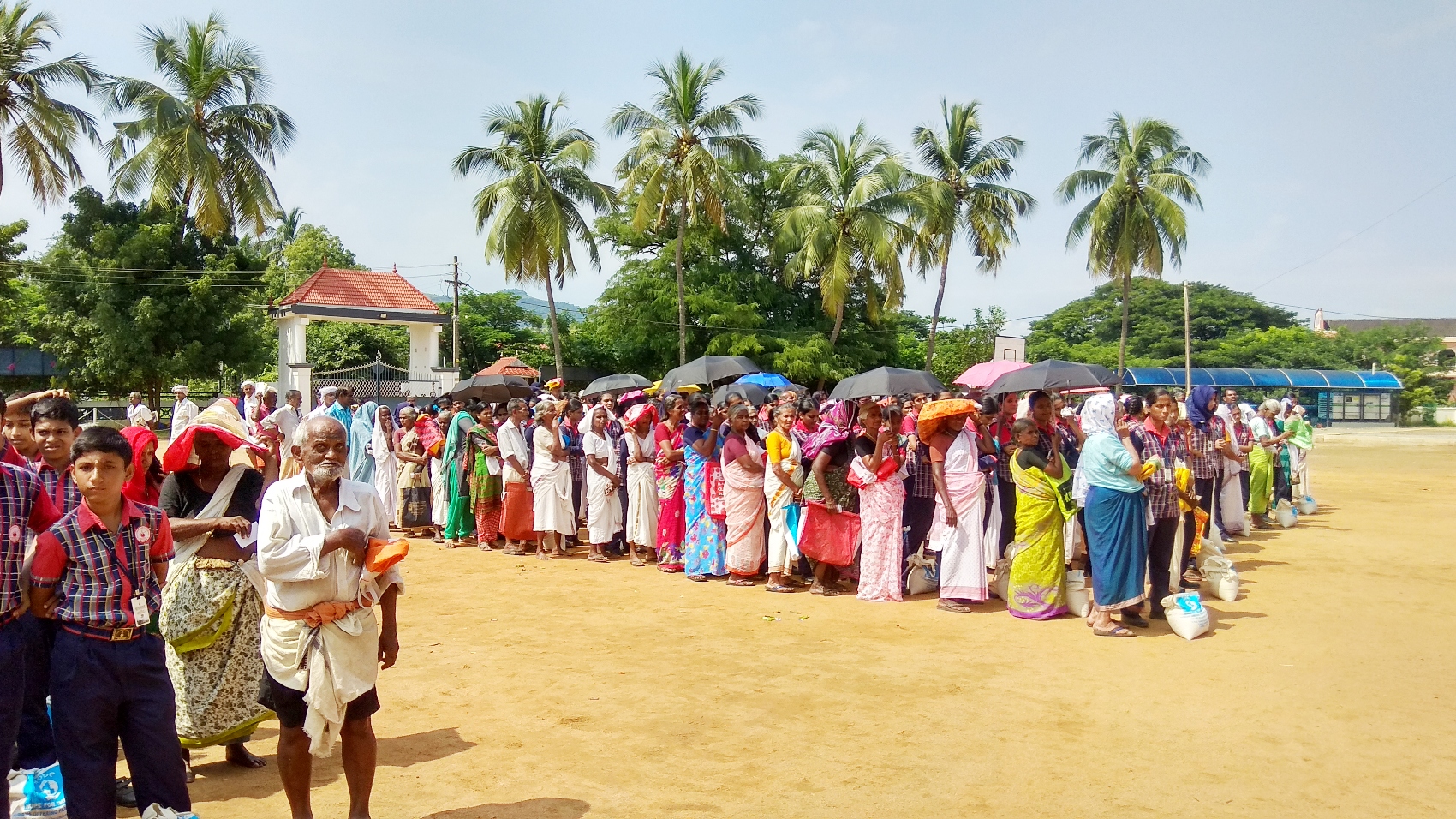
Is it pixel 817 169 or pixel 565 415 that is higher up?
pixel 817 169

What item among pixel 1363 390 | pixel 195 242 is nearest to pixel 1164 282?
pixel 1363 390

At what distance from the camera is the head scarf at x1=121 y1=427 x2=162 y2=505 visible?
434cm

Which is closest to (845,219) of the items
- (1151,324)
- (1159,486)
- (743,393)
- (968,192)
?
(968,192)

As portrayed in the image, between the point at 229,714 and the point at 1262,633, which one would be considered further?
the point at 1262,633

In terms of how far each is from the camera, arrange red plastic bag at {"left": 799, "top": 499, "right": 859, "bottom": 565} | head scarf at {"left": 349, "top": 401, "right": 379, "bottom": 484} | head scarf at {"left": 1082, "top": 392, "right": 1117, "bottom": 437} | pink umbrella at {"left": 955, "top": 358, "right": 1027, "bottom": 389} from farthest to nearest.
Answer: pink umbrella at {"left": 955, "top": 358, "right": 1027, "bottom": 389}, head scarf at {"left": 349, "top": 401, "right": 379, "bottom": 484}, red plastic bag at {"left": 799, "top": 499, "right": 859, "bottom": 565}, head scarf at {"left": 1082, "top": 392, "right": 1117, "bottom": 437}

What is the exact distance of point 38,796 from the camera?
381 cm

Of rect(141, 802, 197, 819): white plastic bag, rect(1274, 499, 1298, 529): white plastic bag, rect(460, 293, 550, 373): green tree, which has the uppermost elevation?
rect(460, 293, 550, 373): green tree

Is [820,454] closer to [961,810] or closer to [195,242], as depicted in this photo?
[961,810]

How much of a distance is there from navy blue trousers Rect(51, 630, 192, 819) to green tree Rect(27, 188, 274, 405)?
85.9 ft

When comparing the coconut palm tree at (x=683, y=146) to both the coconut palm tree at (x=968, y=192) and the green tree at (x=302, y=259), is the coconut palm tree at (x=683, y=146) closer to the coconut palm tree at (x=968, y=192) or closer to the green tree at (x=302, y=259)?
the coconut palm tree at (x=968, y=192)

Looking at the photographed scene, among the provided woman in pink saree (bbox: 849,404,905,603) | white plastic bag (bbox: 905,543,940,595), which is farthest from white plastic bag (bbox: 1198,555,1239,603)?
woman in pink saree (bbox: 849,404,905,603)

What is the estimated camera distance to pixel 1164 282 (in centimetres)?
5919

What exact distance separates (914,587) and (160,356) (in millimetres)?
25448

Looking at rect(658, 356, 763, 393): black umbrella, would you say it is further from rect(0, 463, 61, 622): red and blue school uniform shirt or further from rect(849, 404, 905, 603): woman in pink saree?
rect(0, 463, 61, 622): red and blue school uniform shirt
